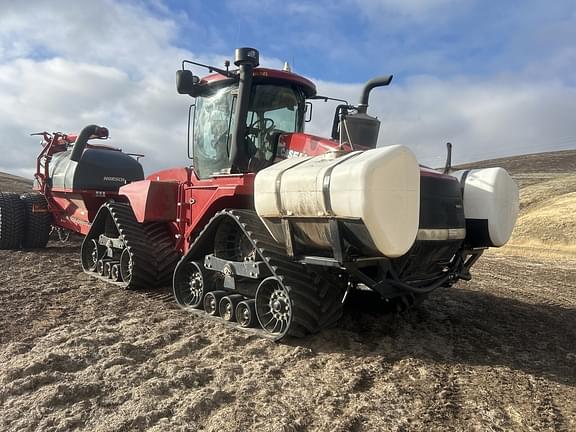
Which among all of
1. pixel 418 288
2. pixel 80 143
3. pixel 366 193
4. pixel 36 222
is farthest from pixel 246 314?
pixel 36 222

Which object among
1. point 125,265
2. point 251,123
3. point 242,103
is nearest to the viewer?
point 242,103

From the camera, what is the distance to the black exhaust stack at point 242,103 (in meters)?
5.52

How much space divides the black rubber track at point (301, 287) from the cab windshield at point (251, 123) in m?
1.33

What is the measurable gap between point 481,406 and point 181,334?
282cm

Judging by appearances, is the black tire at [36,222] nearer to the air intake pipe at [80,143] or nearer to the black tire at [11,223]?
the black tire at [11,223]

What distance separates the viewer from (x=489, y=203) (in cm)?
531

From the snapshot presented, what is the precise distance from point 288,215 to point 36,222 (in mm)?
9182

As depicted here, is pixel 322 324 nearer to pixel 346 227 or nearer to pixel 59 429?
pixel 346 227

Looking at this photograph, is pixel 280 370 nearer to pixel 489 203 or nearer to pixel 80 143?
pixel 489 203

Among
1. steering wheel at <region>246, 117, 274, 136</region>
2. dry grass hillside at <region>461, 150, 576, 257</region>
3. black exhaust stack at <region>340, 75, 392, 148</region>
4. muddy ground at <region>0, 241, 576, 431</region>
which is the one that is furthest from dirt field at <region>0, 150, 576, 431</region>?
dry grass hillside at <region>461, 150, 576, 257</region>

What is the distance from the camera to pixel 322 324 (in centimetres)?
470

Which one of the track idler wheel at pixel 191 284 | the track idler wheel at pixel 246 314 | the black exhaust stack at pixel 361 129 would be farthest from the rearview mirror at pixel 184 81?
the track idler wheel at pixel 246 314

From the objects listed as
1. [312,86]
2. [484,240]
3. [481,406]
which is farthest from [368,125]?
[481,406]

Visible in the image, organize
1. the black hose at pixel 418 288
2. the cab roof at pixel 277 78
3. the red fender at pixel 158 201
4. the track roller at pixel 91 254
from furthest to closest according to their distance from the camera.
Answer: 1. the track roller at pixel 91 254
2. the red fender at pixel 158 201
3. the cab roof at pixel 277 78
4. the black hose at pixel 418 288
